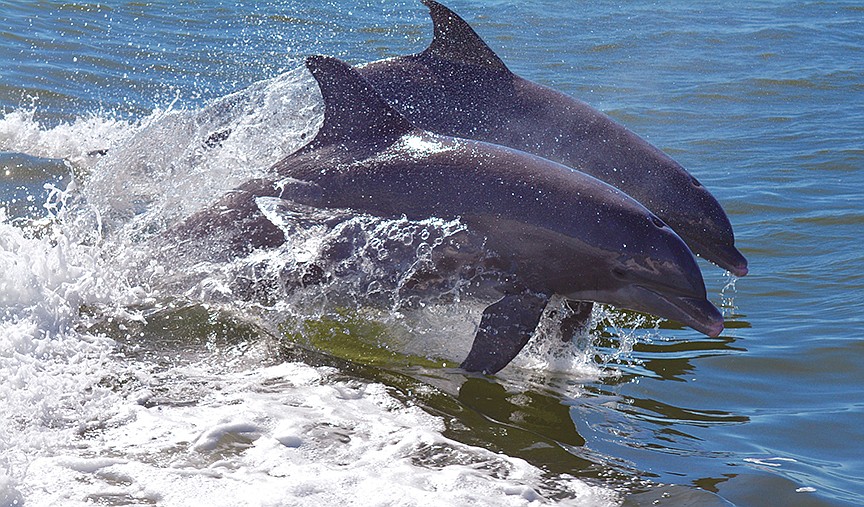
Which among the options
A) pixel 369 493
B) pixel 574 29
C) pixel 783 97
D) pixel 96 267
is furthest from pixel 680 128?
pixel 369 493

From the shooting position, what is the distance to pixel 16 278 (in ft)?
23.5

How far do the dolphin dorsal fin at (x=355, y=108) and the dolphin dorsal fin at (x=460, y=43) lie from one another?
2.27 m

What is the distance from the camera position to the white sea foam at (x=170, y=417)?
5.04m

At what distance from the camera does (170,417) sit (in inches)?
225

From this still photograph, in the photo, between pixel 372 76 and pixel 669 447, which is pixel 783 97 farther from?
pixel 669 447

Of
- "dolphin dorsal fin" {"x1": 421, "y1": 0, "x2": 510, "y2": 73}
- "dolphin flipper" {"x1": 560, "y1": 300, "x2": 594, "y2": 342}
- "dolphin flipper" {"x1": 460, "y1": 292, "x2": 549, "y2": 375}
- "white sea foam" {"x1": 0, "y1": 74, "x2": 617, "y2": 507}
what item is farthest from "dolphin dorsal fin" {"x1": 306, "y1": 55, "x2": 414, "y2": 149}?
"dolphin dorsal fin" {"x1": 421, "y1": 0, "x2": 510, "y2": 73}

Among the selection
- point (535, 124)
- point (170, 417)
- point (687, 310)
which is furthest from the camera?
point (535, 124)

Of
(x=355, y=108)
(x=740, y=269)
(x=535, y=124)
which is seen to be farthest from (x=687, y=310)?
(x=535, y=124)

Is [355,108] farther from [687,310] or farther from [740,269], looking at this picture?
[740,269]

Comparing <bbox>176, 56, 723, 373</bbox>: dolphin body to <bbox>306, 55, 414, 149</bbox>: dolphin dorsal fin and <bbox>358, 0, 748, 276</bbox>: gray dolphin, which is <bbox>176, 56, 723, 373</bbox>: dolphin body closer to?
<bbox>306, 55, 414, 149</bbox>: dolphin dorsal fin

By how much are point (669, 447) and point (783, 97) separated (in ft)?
37.4

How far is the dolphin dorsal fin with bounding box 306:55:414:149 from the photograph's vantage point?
7.45 m

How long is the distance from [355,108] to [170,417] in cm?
278

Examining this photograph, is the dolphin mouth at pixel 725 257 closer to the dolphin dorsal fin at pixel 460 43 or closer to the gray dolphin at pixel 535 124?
the gray dolphin at pixel 535 124
